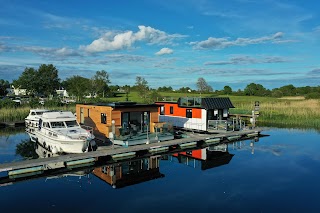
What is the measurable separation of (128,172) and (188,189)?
3884mm

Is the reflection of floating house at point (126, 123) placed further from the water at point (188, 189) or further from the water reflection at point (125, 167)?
the water at point (188, 189)

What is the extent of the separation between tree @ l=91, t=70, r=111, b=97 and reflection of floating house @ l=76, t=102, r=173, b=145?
5228cm

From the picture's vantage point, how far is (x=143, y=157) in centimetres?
1845

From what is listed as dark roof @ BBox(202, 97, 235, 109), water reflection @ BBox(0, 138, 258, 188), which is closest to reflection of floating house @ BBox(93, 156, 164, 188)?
water reflection @ BBox(0, 138, 258, 188)

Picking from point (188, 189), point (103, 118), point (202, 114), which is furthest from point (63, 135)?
point (202, 114)

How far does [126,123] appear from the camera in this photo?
21500 mm

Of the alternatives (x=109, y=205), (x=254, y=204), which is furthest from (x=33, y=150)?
(x=254, y=204)

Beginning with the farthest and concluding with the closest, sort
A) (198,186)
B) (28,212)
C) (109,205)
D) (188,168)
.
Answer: (188,168)
(198,186)
(109,205)
(28,212)

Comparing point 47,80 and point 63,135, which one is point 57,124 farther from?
point 47,80

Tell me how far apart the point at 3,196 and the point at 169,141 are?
11739 mm

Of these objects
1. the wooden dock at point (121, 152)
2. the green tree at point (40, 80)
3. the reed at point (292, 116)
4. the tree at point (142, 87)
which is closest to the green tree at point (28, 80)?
the green tree at point (40, 80)

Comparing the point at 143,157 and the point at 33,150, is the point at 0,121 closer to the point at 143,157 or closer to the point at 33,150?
the point at 33,150

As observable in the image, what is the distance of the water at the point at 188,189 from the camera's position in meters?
11.5

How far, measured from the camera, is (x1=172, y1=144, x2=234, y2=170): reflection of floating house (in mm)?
17828
